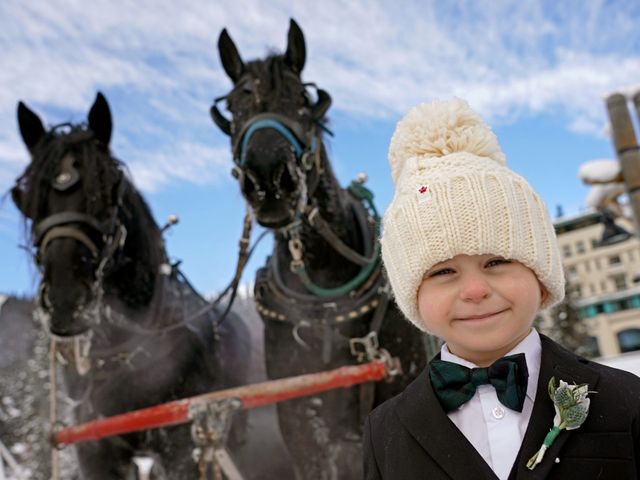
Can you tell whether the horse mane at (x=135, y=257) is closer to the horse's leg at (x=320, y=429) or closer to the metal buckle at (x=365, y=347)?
the horse's leg at (x=320, y=429)

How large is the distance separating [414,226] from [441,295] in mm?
168

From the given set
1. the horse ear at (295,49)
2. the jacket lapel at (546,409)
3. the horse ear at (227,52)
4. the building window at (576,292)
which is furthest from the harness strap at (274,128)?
the building window at (576,292)

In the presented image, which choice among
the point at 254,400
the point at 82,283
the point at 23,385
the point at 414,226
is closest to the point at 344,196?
the point at 254,400

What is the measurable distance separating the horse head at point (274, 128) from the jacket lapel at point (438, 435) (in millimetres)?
1411

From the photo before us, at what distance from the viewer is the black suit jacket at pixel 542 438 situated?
116 centimetres

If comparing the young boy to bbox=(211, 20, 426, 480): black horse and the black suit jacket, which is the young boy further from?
bbox=(211, 20, 426, 480): black horse

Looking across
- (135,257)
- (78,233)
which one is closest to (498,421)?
(78,233)

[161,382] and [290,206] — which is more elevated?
[290,206]

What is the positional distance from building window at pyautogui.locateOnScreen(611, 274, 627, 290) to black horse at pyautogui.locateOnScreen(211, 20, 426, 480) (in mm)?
41549

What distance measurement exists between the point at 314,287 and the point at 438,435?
1.74 metres

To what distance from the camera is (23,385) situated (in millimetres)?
21516

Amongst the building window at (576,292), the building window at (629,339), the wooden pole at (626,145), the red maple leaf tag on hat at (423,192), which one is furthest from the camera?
the building window at (629,339)

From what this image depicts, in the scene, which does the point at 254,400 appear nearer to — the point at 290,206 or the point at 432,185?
the point at 290,206

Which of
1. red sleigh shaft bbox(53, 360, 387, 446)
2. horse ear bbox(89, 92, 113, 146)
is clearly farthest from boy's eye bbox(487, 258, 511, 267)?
horse ear bbox(89, 92, 113, 146)
